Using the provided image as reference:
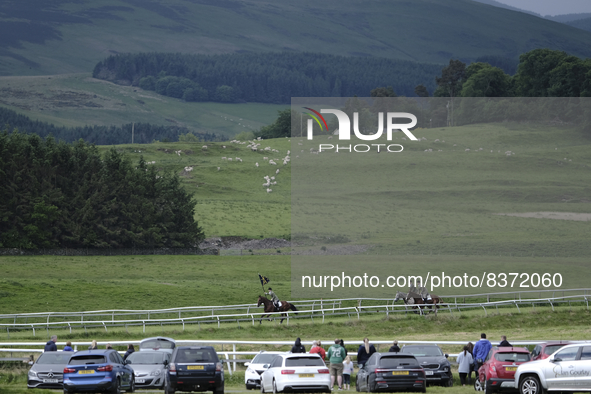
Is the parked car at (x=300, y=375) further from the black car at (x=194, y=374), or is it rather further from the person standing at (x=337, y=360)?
the person standing at (x=337, y=360)

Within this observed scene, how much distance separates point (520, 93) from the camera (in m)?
136

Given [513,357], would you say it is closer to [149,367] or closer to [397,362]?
[397,362]

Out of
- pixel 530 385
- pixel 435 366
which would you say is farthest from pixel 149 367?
pixel 530 385

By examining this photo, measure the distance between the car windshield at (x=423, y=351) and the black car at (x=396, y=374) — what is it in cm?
395

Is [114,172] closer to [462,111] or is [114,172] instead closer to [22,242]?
[22,242]

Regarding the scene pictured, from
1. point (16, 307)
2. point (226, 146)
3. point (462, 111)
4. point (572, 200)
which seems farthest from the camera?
point (226, 146)

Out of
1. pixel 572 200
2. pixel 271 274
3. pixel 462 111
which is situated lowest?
pixel 271 274

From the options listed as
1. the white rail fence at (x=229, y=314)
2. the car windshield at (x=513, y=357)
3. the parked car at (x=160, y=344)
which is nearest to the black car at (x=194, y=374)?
the parked car at (x=160, y=344)

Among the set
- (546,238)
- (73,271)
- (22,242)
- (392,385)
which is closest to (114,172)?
(22,242)

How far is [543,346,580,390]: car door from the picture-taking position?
854 inches

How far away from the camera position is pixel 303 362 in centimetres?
2455

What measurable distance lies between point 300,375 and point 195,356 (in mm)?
3191

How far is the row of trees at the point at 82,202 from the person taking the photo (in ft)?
262

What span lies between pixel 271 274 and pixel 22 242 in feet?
81.0
